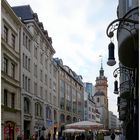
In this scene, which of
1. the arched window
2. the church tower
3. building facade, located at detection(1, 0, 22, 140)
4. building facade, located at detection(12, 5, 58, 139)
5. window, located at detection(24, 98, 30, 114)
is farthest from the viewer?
the church tower

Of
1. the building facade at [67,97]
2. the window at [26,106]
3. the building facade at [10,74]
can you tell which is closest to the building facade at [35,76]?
the window at [26,106]

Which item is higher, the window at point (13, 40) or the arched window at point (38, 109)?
the window at point (13, 40)

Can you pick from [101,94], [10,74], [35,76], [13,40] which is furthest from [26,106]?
[101,94]

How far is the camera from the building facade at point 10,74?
41500mm

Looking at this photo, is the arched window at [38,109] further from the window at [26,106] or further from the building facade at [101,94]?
the building facade at [101,94]

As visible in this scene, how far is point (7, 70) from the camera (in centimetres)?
4369

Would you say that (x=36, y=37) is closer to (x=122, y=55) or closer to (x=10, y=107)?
(x=10, y=107)

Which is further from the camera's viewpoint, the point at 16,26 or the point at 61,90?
the point at 61,90

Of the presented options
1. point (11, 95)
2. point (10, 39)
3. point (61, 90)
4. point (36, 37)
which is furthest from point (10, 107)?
point (61, 90)

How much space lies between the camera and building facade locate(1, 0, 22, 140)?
1634 inches

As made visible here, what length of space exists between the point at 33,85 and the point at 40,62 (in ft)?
22.2

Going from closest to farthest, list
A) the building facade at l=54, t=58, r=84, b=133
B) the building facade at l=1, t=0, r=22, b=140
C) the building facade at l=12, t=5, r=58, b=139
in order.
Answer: the building facade at l=1, t=0, r=22, b=140
the building facade at l=12, t=5, r=58, b=139
the building facade at l=54, t=58, r=84, b=133

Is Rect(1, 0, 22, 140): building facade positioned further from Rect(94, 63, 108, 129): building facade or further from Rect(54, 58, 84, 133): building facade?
Rect(94, 63, 108, 129): building facade

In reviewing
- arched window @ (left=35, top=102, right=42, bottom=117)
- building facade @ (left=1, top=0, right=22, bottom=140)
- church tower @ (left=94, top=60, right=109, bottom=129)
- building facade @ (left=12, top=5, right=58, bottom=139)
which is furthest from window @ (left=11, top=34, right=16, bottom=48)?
church tower @ (left=94, top=60, right=109, bottom=129)
